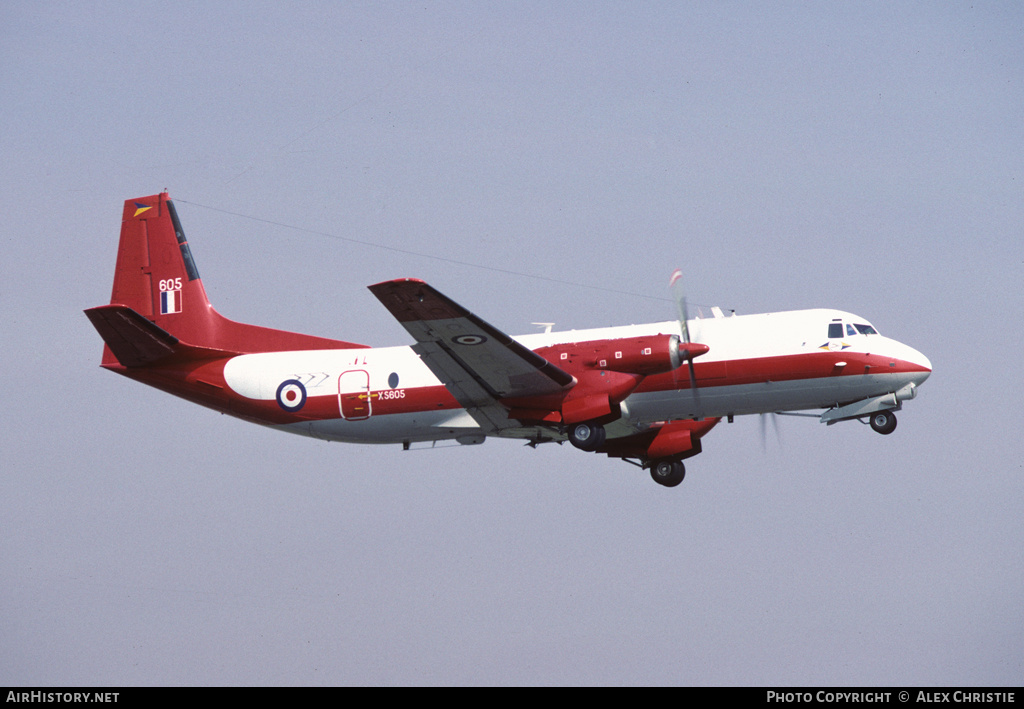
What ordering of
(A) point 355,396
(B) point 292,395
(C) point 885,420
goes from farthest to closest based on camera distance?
(B) point 292,395 → (A) point 355,396 → (C) point 885,420

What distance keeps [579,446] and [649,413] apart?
1.75 metres

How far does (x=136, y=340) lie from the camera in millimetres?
28406

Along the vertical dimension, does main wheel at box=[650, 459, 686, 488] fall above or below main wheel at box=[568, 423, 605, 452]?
below

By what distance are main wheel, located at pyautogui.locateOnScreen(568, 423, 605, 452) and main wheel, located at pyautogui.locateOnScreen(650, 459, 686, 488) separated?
14.2ft

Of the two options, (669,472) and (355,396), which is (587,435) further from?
(355,396)

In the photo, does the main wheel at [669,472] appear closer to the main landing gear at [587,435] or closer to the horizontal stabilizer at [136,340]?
the main landing gear at [587,435]

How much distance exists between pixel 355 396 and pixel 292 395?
4.97ft

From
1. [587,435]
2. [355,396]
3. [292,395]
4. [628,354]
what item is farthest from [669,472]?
[292,395]

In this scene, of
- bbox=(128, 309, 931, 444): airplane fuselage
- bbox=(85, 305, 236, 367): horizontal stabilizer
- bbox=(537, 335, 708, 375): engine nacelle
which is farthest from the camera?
bbox=(85, 305, 236, 367): horizontal stabilizer

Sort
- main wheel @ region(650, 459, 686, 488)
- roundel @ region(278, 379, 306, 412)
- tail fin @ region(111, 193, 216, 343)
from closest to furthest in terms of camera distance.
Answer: roundel @ region(278, 379, 306, 412) < main wheel @ region(650, 459, 686, 488) < tail fin @ region(111, 193, 216, 343)

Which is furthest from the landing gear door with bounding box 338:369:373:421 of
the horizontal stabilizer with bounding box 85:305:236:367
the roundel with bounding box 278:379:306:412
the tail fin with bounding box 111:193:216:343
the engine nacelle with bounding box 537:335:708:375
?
the tail fin with bounding box 111:193:216:343

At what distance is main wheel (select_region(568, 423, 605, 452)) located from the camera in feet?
86.6

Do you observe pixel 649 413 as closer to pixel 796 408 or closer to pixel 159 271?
pixel 796 408

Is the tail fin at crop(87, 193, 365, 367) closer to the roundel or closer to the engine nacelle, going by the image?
the roundel
